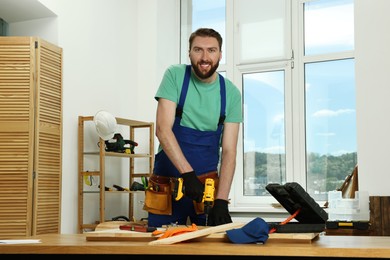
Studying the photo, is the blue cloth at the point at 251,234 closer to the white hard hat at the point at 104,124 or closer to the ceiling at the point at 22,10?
the white hard hat at the point at 104,124

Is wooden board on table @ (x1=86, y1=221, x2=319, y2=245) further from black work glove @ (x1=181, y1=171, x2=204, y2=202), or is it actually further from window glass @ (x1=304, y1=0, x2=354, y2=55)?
window glass @ (x1=304, y1=0, x2=354, y2=55)

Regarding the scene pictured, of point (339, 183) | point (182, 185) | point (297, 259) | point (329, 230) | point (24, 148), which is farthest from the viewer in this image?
point (339, 183)

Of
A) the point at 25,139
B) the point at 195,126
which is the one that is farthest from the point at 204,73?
the point at 25,139

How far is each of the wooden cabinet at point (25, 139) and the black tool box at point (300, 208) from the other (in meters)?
2.68

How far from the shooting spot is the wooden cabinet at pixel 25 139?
152 inches

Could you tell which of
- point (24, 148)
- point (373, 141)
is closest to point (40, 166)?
point (24, 148)

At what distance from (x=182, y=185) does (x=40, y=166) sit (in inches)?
79.6

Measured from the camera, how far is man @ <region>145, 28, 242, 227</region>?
246cm

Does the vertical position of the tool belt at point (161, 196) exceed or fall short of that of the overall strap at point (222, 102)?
it falls short

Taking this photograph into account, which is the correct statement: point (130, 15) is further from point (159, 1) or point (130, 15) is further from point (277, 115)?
point (277, 115)

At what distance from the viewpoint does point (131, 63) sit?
18.6 ft

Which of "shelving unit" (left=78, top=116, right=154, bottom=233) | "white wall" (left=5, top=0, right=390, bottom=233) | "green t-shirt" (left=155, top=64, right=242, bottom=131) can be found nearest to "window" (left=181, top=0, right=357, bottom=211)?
"white wall" (left=5, top=0, right=390, bottom=233)

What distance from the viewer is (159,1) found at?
19.1 feet

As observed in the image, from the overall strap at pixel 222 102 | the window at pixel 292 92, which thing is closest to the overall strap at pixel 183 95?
the overall strap at pixel 222 102
